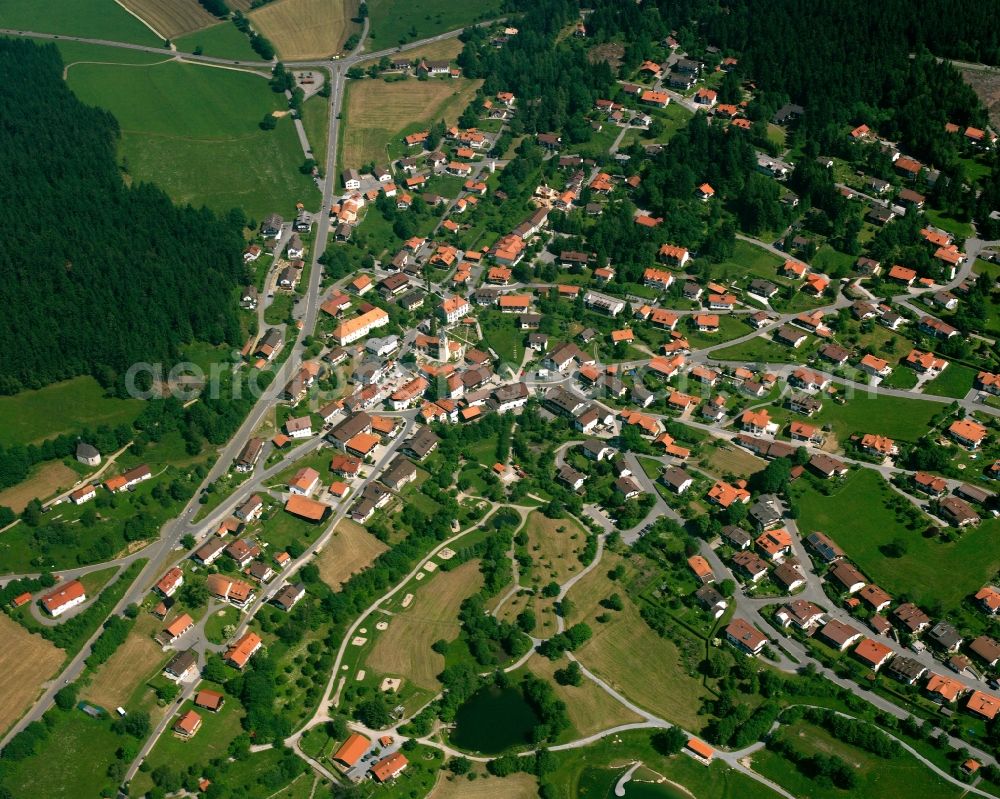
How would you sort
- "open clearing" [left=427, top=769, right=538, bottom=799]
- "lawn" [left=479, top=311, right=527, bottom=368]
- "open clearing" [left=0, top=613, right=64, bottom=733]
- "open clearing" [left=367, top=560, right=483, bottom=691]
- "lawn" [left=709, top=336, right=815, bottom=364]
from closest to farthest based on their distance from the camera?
"open clearing" [left=427, top=769, right=538, bottom=799] → "open clearing" [left=0, top=613, right=64, bottom=733] → "open clearing" [left=367, top=560, right=483, bottom=691] → "lawn" [left=709, top=336, right=815, bottom=364] → "lawn" [left=479, top=311, right=527, bottom=368]

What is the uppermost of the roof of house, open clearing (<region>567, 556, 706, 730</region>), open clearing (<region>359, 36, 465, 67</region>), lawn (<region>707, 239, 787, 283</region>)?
open clearing (<region>359, 36, 465, 67</region>)

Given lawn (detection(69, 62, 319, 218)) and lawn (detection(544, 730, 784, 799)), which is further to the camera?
lawn (detection(69, 62, 319, 218))

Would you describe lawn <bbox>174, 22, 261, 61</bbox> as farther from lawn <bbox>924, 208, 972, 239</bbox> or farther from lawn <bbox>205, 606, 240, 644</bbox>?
lawn <bbox>205, 606, 240, 644</bbox>

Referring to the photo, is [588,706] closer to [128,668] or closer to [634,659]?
[634,659]

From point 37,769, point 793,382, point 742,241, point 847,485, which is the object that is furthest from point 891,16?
point 37,769

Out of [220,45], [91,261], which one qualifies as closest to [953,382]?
[91,261]

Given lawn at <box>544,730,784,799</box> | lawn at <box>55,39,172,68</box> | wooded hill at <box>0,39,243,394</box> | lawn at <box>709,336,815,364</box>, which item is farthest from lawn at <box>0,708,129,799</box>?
lawn at <box>55,39,172,68</box>

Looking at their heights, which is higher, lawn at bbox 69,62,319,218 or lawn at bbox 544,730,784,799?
lawn at bbox 69,62,319,218
